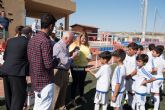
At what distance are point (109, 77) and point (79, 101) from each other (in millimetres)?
1992

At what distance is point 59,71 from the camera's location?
19.7 ft

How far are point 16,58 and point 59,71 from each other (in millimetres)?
1197

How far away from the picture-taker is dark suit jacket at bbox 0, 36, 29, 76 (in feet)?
16.5

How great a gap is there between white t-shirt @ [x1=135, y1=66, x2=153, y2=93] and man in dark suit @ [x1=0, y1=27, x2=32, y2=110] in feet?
8.01

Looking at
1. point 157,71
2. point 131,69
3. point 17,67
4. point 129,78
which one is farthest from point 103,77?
point 157,71

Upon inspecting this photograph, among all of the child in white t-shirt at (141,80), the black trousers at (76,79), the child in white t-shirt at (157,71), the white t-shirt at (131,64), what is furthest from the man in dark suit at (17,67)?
the child in white t-shirt at (157,71)

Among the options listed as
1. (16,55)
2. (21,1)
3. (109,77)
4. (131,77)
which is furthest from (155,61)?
(21,1)

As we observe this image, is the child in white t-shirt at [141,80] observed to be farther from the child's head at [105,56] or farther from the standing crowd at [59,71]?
the child's head at [105,56]

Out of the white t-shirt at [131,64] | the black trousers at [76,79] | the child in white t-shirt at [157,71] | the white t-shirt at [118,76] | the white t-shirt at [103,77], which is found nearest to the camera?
the white t-shirt at [118,76]

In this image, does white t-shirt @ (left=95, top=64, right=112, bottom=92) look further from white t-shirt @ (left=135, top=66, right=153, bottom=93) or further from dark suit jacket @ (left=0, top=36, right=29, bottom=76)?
dark suit jacket @ (left=0, top=36, right=29, bottom=76)

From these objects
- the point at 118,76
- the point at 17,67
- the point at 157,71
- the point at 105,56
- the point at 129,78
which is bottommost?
the point at 129,78

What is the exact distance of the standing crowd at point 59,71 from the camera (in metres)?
Answer: 4.20

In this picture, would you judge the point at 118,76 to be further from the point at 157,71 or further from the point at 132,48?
the point at 157,71

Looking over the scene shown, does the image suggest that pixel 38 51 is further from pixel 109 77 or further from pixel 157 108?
pixel 157 108
